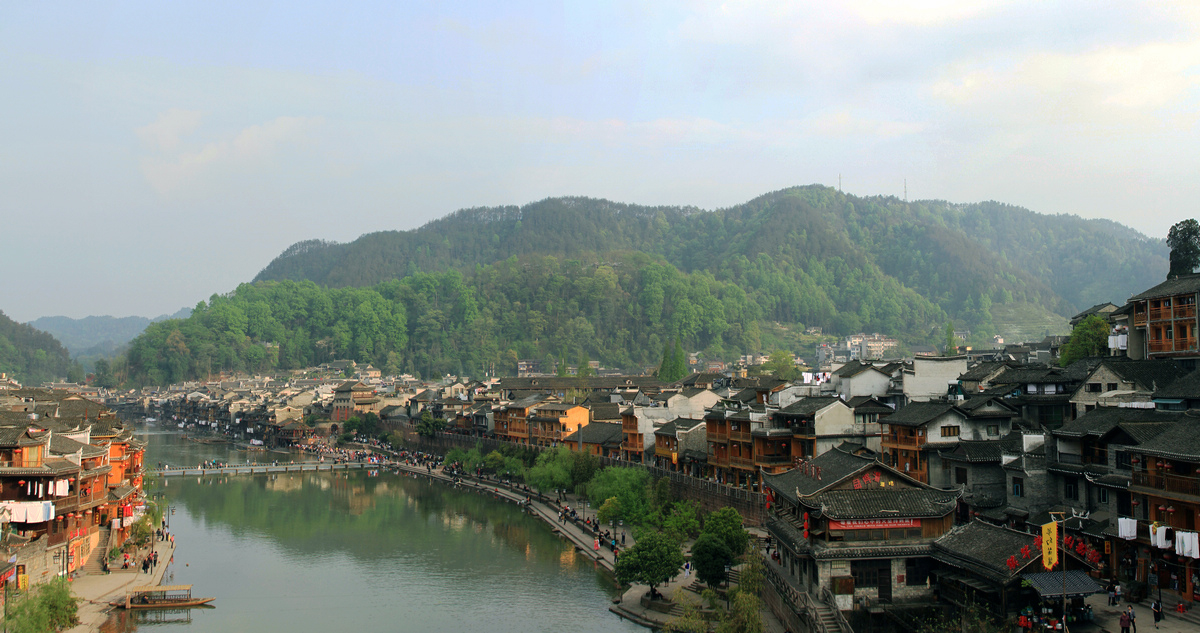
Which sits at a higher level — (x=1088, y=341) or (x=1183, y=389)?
(x=1088, y=341)

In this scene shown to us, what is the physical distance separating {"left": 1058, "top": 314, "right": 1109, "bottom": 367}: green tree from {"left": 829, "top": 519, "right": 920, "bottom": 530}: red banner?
19.7m

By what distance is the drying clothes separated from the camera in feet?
63.5

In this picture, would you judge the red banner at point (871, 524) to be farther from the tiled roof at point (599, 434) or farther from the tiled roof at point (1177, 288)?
the tiled roof at point (599, 434)

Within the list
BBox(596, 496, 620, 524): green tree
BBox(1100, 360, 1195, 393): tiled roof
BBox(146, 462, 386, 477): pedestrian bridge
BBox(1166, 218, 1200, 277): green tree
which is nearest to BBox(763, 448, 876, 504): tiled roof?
BBox(1100, 360, 1195, 393): tiled roof

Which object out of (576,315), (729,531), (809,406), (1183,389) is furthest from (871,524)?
(576,315)

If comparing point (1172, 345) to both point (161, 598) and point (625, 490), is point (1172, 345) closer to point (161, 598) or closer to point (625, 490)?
point (625, 490)

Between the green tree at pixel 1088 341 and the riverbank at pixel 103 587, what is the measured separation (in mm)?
34863

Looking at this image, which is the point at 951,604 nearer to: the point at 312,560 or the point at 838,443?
the point at 838,443

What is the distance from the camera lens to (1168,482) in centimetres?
1875

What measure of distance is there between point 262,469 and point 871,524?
5286 centimetres

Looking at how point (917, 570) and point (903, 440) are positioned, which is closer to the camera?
point (917, 570)

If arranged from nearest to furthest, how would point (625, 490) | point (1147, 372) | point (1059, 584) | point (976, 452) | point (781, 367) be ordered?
1. point (1059, 584)
2. point (976, 452)
3. point (1147, 372)
4. point (625, 490)
5. point (781, 367)

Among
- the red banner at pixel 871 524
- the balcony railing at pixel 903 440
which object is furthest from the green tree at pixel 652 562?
the balcony railing at pixel 903 440

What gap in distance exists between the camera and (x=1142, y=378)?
88.8ft
